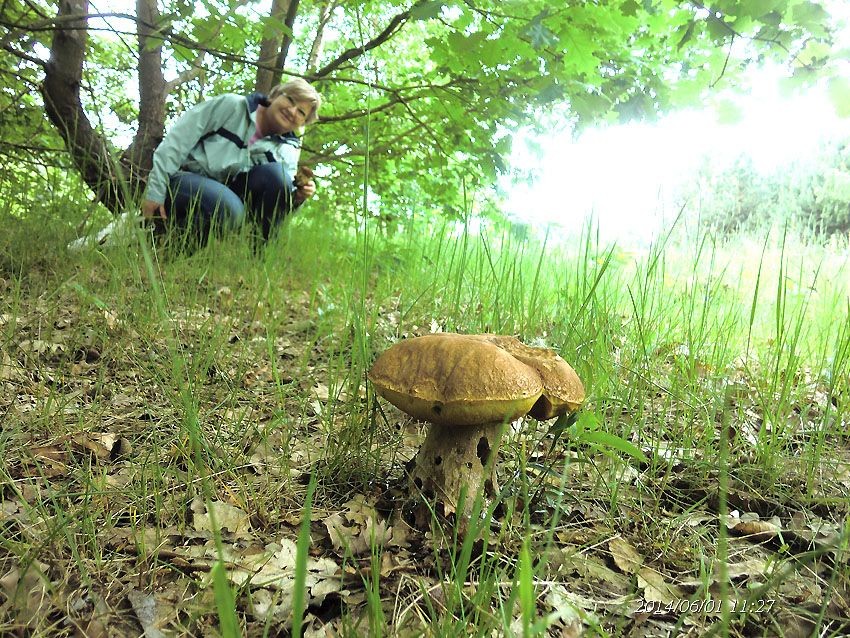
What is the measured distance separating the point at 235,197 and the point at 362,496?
3.42 meters

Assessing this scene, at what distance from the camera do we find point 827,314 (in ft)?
9.43

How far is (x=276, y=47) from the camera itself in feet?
14.2

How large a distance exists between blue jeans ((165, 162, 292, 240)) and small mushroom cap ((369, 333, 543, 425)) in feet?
9.24

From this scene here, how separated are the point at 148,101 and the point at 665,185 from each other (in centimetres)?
474

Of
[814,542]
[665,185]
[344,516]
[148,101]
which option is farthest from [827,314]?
[148,101]

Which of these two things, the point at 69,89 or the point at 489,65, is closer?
the point at 489,65

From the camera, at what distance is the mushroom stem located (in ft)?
4.42

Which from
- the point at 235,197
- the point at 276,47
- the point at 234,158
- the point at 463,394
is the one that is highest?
the point at 276,47

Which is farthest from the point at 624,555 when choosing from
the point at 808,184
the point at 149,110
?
the point at 808,184

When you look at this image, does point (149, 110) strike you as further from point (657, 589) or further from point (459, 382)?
point (657, 589)

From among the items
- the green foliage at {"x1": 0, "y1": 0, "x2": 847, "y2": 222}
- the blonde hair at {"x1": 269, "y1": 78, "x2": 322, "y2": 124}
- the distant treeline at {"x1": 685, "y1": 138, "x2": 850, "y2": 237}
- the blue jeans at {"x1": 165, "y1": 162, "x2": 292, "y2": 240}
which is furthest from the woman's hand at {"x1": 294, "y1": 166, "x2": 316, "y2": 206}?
the distant treeline at {"x1": 685, "y1": 138, "x2": 850, "y2": 237}

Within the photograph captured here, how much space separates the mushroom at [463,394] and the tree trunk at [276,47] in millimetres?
2730

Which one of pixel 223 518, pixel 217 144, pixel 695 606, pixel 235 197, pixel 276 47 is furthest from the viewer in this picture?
pixel 276 47

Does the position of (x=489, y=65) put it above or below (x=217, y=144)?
above
